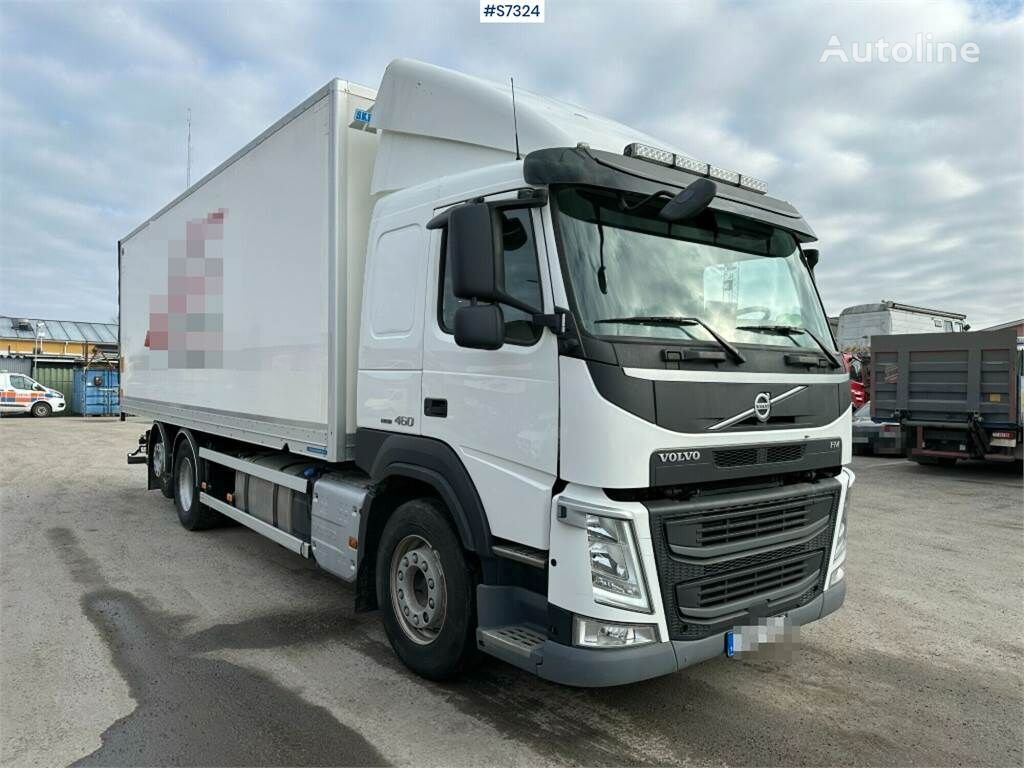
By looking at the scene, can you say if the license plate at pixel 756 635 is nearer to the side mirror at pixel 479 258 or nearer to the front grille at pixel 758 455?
the front grille at pixel 758 455

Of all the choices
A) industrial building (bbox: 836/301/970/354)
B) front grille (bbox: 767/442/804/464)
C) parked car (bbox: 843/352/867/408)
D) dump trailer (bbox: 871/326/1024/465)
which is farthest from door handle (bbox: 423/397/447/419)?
industrial building (bbox: 836/301/970/354)

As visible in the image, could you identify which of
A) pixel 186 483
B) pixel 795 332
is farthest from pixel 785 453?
pixel 186 483

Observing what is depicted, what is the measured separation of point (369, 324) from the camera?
440 cm

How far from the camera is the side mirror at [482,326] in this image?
3188 millimetres

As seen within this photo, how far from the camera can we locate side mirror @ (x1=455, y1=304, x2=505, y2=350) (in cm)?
319

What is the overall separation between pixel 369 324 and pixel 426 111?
53.1 inches

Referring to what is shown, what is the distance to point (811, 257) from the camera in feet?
14.0

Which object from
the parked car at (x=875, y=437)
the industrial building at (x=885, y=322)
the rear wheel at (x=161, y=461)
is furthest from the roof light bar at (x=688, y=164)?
the industrial building at (x=885, y=322)

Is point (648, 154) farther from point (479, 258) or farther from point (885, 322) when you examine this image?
point (885, 322)

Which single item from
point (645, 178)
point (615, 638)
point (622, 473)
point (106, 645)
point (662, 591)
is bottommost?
point (106, 645)

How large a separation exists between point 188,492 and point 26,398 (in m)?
27.1

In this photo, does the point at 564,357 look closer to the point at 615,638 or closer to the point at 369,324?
the point at 615,638

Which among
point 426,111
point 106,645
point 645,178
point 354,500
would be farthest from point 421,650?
point 426,111

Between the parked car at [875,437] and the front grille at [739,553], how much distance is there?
1295 cm
